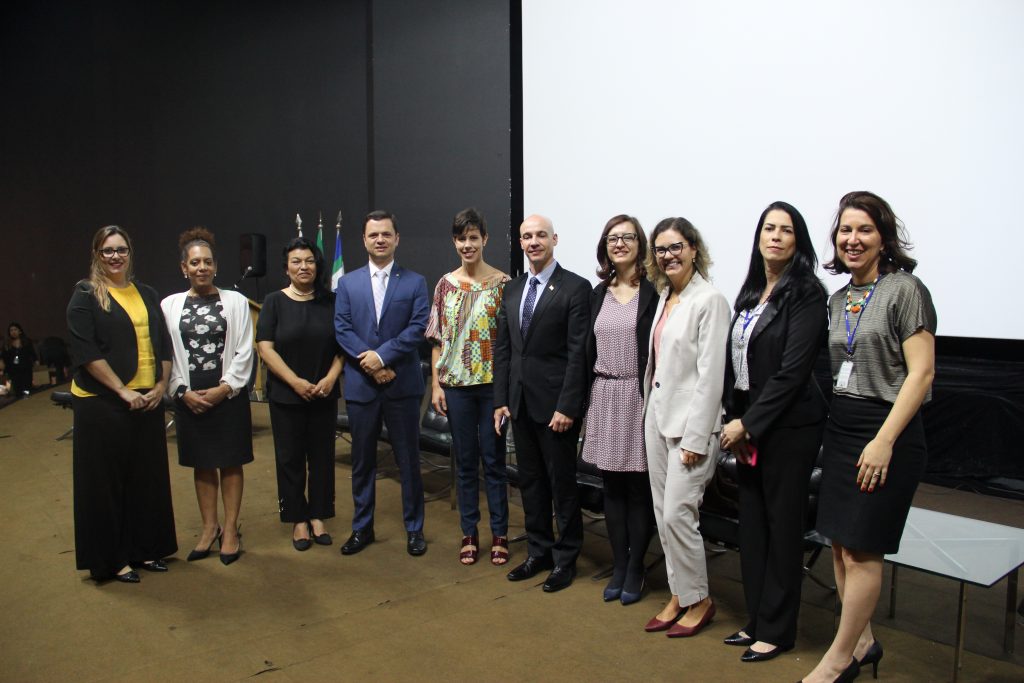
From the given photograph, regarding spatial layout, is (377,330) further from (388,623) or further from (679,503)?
(679,503)

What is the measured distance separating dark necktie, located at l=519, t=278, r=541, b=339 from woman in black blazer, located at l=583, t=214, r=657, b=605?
9.7 inches

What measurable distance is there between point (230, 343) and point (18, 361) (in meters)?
5.90

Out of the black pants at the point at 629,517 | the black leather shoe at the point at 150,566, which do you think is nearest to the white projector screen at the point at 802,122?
the black pants at the point at 629,517

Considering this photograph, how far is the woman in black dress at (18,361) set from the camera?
7.99 metres

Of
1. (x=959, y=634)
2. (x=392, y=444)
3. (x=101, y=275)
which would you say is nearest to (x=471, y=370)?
(x=392, y=444)

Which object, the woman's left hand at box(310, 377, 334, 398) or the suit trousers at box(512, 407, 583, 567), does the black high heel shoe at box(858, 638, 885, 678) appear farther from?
the woman's left hand at box(310, 377, 334, 398)

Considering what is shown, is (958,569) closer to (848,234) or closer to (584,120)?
(848,234)

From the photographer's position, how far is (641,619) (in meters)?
2.90

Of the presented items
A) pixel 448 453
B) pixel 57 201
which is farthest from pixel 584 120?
pixel 57 201

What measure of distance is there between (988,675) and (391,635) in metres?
1.90

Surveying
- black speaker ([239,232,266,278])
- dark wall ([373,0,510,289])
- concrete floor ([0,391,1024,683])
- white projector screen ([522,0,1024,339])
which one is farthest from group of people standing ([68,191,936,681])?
black speaker ([239,232,266,278])

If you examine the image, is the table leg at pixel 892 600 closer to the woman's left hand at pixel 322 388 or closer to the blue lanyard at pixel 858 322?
the blue lanyard at pixel 858 322

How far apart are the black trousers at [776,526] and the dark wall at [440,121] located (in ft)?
13.5

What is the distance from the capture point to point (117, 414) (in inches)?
127
